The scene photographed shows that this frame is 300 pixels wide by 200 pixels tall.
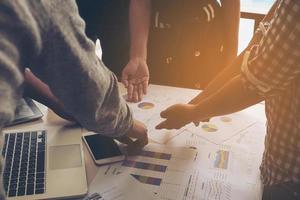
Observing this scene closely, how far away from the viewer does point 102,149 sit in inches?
39.8

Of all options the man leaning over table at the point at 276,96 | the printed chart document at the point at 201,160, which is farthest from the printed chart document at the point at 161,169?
the man leaning over table at the point at 276,96

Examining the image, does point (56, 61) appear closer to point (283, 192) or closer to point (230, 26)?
point (283, 192)

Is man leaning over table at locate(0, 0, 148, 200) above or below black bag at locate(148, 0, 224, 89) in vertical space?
above

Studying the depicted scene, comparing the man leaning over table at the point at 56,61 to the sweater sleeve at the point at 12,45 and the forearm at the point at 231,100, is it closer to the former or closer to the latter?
the sweater sleeve at the point at 12,45

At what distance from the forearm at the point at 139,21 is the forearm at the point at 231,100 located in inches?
20.4

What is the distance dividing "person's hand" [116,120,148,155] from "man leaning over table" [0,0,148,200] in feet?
0.64

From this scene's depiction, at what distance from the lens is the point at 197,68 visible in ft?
5.05

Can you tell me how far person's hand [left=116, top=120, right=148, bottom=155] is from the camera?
1001 mm

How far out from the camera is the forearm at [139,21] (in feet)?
4.61

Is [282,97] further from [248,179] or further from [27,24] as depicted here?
[27,24]

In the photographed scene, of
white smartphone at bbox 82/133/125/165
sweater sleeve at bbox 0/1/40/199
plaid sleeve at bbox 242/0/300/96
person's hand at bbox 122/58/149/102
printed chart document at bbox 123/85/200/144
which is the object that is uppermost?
sweater sleeve at bbox 0/1/40/199

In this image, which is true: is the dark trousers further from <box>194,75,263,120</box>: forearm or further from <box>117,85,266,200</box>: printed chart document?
<box>194,75,263,120</box>: forearm

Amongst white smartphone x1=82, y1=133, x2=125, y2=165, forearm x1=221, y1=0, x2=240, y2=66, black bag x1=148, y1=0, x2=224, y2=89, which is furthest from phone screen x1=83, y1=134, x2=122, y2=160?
forearm x1=221, y1=0, x2=240, y2=66

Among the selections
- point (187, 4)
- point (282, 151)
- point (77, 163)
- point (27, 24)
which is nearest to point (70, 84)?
point (27, 24)
